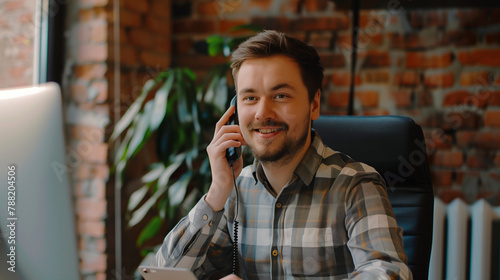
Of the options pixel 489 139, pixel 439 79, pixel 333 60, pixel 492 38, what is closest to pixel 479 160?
pixel 489 139

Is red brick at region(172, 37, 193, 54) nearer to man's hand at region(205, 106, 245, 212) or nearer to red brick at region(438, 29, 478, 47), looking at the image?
red brick at region(438, 29, 478, 47)

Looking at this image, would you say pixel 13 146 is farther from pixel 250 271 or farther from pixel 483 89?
pixel 483 89

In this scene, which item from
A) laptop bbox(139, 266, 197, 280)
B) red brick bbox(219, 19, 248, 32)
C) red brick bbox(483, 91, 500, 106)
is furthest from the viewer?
red brick bbox(219, 19, 248, 32)

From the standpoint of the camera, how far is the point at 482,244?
1.64 meters

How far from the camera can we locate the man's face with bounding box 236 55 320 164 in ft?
3.38

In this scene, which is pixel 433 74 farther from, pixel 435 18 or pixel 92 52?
pixel 92 52

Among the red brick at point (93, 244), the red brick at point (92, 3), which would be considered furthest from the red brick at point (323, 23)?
the red brick at point (93, 244)

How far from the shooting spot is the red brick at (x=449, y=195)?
6.21 ft

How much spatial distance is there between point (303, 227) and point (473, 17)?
130 cm

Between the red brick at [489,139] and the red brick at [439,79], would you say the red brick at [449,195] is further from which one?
the red brick at [439,79]

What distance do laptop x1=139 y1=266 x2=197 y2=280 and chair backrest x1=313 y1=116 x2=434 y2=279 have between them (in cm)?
59

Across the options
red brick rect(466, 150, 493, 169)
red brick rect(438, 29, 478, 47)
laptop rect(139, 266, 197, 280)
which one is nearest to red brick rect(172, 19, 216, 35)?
red brick rect(438, 29, 478, 47)

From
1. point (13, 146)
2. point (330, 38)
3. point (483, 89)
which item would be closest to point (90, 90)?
point (330, 38)

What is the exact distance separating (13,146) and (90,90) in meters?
1.45
